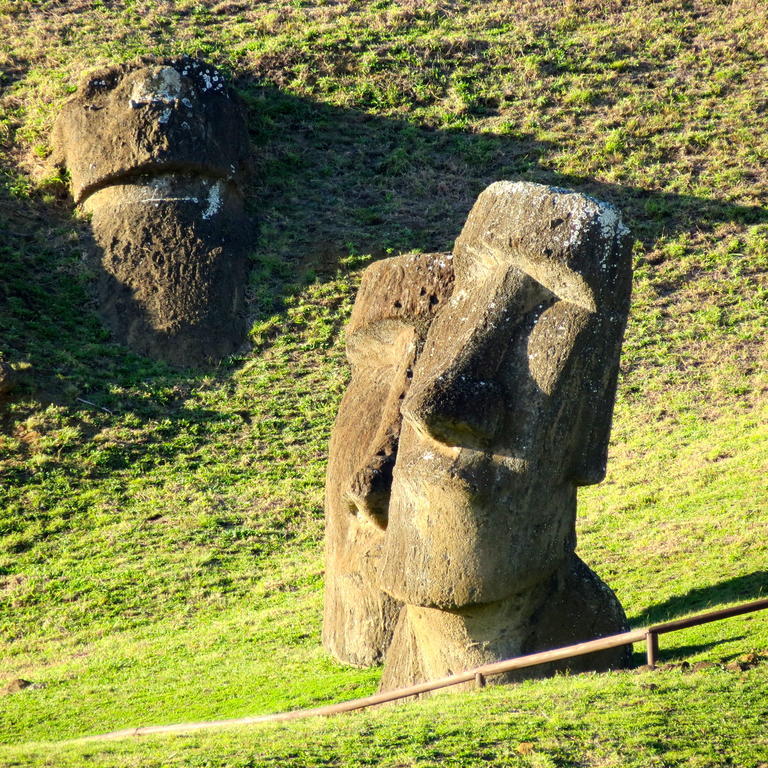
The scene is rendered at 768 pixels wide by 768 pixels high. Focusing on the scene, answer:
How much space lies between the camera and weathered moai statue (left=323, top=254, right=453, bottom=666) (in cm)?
898

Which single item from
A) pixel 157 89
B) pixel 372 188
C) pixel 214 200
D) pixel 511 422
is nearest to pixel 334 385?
pixel 214 200

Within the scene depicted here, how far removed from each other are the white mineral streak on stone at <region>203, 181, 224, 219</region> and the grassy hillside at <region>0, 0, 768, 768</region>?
39.7 inches

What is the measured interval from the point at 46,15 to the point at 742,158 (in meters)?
15.8

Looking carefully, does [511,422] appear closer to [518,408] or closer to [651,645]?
[518,408]

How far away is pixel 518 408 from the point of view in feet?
23.2

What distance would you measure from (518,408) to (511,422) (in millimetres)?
90

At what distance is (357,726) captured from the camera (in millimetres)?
6703

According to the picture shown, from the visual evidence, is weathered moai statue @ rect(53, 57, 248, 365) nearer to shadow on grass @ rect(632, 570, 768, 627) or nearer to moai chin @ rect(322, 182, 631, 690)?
shadow on grass @ rect(632, 570, 768, 627)

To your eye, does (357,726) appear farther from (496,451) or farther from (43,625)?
(43,625)

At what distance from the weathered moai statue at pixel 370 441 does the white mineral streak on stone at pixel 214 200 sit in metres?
11.1

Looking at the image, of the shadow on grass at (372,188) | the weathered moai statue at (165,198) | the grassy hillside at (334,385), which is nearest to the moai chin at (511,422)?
the grassy hillside at (334,385)

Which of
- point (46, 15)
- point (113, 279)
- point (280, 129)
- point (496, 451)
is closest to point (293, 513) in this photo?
point (113, 279)

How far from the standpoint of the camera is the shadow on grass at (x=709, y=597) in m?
9.20

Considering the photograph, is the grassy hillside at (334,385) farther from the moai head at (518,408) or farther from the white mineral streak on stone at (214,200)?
the white mineral streak on stone at (214,200)
